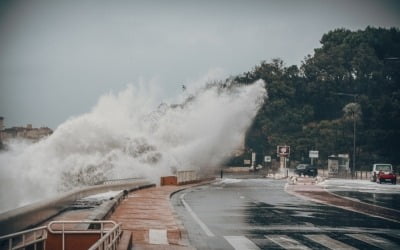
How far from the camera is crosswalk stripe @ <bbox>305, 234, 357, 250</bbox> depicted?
537 inches

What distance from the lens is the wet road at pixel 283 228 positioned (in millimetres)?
14312

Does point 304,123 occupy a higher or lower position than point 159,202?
higher

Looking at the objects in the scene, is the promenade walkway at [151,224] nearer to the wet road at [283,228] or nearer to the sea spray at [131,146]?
the wet road at [283,228]

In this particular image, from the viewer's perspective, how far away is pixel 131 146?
64188mm

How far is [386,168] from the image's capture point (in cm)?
5584

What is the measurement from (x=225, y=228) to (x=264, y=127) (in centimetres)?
8323

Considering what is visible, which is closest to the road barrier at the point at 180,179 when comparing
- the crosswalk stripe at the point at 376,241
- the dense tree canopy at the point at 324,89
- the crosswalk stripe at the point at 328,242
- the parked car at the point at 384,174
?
the parked car at the point at 384,174

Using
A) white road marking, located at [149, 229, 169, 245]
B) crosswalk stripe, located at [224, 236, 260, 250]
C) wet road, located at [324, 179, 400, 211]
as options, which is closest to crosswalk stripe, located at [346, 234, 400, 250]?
crosswalk stripe, located at [224, 236, 260, 250]

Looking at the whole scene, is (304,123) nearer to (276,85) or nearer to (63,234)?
(276,85)

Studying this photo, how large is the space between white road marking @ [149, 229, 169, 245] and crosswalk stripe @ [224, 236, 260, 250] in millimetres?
1536

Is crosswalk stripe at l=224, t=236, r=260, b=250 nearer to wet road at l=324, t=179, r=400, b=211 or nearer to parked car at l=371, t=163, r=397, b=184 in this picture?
wet road at l=324, t=179, r=400, b=211

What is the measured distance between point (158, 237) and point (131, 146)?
162 feet

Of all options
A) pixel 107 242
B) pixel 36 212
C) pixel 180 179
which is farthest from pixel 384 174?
pixel 107 242

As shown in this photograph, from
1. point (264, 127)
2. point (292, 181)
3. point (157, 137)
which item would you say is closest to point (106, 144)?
point (157, 137)
